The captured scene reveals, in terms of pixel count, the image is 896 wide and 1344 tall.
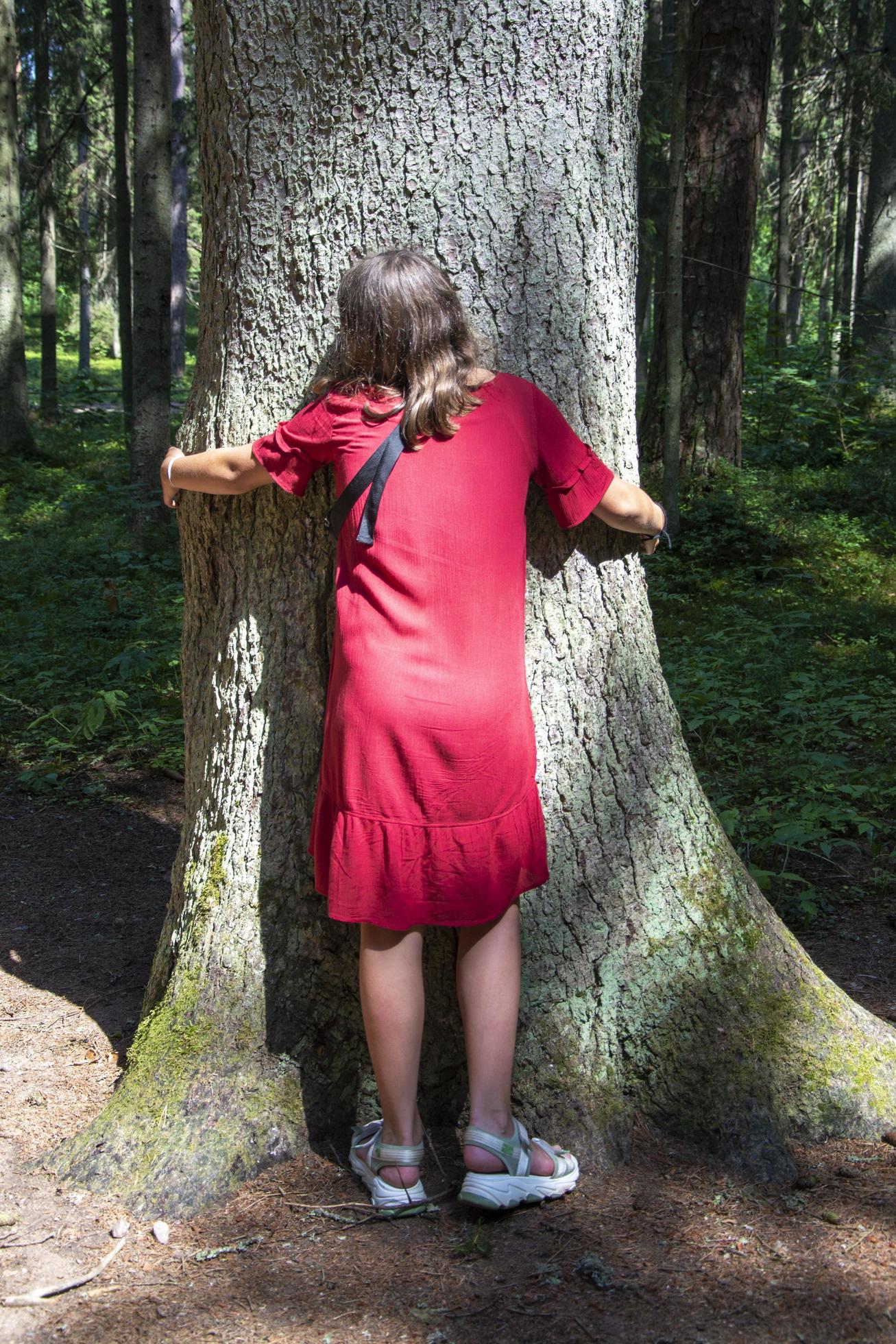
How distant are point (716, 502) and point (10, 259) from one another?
10.1 m

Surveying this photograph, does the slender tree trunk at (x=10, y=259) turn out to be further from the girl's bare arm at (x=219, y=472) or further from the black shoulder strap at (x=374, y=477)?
the black shoulder strap at (x=374, y=477)

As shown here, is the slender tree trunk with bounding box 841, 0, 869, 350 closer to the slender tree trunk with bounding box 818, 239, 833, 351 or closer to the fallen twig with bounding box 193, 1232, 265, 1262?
the slender tree trunk with bounding box 818, 239, 833, 351

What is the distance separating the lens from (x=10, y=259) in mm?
13859

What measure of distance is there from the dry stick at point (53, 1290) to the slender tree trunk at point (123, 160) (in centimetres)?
1093

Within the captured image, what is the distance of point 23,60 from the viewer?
17.7 meters

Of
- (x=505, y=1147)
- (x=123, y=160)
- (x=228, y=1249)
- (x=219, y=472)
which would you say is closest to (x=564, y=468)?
(x=219, y=472)

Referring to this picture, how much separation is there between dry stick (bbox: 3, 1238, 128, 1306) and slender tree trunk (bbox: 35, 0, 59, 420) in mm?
16030

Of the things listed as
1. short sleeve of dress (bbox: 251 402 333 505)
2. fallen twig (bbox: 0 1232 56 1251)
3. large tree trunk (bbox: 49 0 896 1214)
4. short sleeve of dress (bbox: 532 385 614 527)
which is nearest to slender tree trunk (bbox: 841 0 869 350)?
large tree trunk (bbox: 49 0 896 1214)

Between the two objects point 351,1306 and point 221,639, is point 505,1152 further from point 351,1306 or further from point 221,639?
point 221,639

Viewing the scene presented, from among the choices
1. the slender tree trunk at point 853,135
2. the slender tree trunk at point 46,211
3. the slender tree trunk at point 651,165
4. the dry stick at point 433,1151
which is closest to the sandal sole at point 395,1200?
the dry stick at point 433,1151

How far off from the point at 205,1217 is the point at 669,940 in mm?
1283

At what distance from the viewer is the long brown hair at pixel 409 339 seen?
2240 mm

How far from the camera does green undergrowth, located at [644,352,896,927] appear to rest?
4414 millimetres

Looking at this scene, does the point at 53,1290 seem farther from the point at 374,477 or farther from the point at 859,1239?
the point at 374,477
